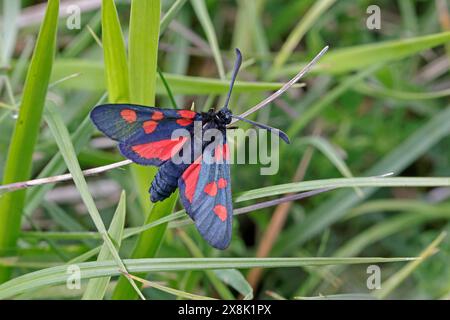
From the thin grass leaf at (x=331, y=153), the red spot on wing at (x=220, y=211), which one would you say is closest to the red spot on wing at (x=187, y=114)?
the red spot on wing at (x=220, y=211)

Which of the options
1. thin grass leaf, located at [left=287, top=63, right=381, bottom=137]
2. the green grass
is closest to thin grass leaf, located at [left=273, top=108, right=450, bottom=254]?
the green grass

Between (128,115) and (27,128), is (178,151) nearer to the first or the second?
(128,115)

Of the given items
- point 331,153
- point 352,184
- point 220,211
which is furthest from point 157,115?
point 331,153

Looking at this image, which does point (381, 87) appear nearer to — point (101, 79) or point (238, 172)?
point (238, 172)

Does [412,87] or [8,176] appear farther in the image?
[412,87]

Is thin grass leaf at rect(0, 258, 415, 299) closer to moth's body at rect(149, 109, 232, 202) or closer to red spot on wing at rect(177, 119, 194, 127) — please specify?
moth's body at rect(149, 109, 232, 202)

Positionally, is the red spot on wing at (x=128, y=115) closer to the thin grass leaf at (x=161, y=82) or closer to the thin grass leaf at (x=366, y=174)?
the thin grass leaf at (x=161, y=82)
